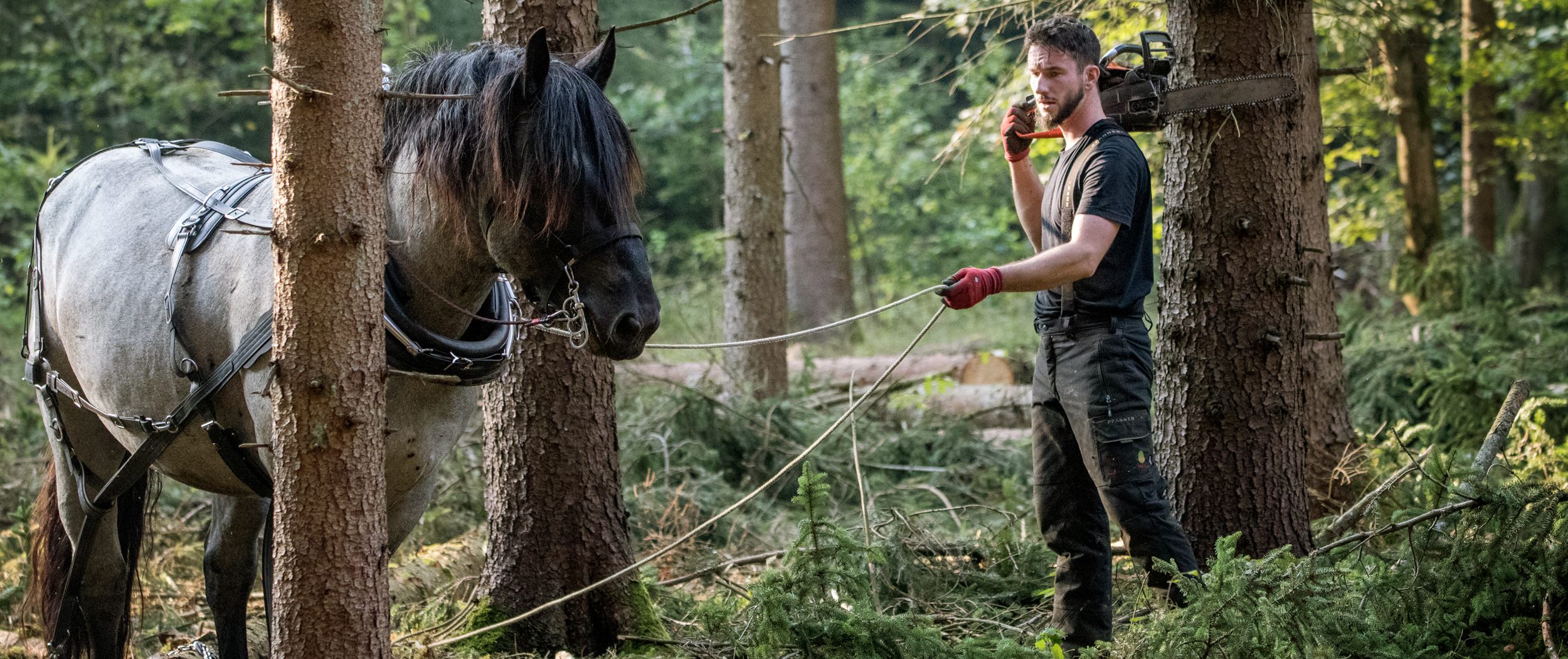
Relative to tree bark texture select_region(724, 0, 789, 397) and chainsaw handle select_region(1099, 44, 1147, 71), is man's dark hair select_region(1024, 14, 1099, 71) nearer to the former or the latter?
chainsaw handle select_region(1099, 44, 1147, 71)

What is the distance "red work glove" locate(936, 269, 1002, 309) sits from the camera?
3018 mm

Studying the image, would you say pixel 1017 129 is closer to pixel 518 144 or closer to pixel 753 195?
pixel 518 144

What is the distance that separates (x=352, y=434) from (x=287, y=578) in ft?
1.14

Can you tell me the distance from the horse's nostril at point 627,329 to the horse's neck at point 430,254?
52 cm

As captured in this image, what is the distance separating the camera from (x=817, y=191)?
40.9 ft

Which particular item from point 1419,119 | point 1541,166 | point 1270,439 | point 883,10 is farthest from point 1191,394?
point 883,10

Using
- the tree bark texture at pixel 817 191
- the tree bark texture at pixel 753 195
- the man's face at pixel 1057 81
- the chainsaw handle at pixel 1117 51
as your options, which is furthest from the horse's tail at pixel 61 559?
the tree bark texture at pixel 817 191

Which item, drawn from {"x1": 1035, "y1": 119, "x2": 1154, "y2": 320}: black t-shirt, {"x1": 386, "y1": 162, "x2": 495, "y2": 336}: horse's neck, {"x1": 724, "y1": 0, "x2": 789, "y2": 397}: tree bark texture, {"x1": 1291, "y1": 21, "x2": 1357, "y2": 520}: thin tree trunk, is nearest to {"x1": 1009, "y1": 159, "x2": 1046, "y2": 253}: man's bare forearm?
{"x1": 1035, "y1": 119, "x2": 1154, "y2": 320}: black t-shirt

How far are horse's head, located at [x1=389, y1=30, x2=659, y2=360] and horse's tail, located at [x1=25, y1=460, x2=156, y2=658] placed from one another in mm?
2053

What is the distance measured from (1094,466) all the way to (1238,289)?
101cm

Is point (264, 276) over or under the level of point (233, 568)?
over

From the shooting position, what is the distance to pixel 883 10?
25297 mm

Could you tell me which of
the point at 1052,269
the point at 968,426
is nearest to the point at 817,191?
the point at 968,426

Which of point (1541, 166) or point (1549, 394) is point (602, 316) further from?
point (1541, 166)
